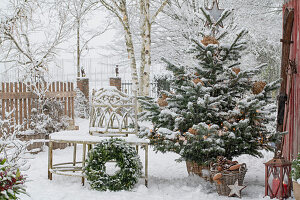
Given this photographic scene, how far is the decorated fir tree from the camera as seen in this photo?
17.3ft

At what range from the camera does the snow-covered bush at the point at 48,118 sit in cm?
894

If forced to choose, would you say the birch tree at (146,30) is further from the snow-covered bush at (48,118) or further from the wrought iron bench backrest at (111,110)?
the wrought iron bench backrest at (111,110)

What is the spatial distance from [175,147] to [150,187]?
0.72 metres

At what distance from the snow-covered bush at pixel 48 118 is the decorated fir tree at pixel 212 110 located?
3756 millimetres

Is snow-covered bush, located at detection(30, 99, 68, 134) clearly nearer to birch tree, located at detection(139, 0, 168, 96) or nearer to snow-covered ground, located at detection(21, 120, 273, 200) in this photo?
snow-covered ground, located at detection(21, 120, 273, 200)

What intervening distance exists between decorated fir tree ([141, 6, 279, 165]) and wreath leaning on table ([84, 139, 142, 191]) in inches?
20.5

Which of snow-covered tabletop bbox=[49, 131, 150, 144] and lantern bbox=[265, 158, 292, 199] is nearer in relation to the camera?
lantern bbox=[265, 158, 292, 199]

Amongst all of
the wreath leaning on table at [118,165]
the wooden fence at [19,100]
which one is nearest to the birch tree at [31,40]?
the wooden fence at [19,100]

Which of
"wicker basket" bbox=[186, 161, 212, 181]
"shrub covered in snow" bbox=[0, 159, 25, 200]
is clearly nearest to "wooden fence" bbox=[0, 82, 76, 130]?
"wicker basket" bbox=[186, 161, 212, 181]

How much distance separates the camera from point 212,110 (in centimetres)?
554

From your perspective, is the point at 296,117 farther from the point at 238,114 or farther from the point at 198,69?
the point at 198,69

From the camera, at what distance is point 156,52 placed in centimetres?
1670

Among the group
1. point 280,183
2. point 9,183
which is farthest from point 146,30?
point 9,183

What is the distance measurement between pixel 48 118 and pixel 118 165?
13.6 feet
